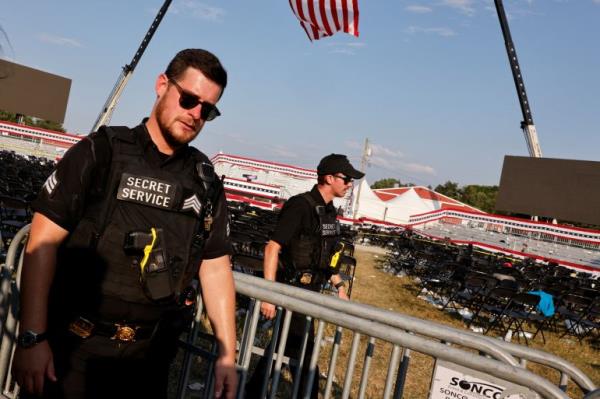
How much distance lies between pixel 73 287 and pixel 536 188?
40.9 m

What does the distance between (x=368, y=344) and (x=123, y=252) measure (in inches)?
46.8

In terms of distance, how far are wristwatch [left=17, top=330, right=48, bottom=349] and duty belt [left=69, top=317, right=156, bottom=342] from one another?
15 centimetres

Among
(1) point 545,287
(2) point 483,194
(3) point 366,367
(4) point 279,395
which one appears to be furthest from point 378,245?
(2) point 483,194

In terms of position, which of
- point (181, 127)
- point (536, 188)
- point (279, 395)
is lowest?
point (279, 395)

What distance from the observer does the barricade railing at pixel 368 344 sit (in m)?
1.82

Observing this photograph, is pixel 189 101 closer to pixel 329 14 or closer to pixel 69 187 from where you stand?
pixel 69 187

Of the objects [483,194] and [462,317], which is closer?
[462,317]

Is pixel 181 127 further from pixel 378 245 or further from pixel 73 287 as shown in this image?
pixel 378 245

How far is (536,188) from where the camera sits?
37.6 m

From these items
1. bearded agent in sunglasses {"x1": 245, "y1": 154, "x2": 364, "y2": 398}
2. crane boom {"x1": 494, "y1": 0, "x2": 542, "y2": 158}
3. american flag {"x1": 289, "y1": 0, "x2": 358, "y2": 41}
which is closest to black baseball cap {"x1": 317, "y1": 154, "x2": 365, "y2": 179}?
bearded agent in sunglasses {"x1": 245, "y1": 154, "x2": 364, "y2": 398}

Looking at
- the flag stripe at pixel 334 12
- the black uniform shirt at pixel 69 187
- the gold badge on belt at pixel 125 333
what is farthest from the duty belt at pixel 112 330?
the flag stripe at pixel 334 12

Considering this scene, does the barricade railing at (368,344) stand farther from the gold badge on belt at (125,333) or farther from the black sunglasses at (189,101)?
the black sunglasses at (189,101)

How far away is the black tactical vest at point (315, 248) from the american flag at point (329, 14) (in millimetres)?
7292

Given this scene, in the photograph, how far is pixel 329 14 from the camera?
1014cm
